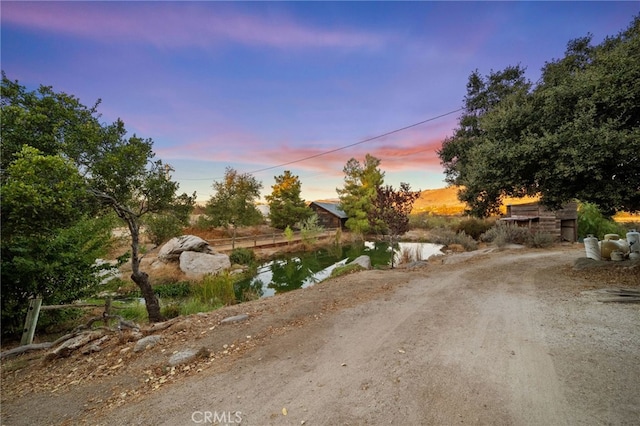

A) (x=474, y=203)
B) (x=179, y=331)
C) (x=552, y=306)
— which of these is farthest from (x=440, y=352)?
(x=474, y=203)

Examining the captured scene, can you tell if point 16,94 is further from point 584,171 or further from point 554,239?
point 554,239

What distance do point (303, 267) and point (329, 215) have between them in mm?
19541

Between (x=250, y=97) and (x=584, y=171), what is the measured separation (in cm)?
1261

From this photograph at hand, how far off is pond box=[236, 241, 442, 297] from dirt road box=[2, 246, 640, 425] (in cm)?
671

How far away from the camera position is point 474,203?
9023 millimetres

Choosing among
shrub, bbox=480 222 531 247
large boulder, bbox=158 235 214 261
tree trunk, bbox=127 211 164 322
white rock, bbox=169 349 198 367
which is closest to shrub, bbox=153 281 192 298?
large boulder, bbox=158 235 214 261

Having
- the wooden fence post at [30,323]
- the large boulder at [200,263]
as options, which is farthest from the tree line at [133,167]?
the large boulder at [200,263]

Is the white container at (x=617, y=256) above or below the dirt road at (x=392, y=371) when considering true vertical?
above

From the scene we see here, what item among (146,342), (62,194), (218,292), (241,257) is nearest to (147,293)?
(218,292)

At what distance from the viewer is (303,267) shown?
16.1 metres

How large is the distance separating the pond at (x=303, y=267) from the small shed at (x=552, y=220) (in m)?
5.11

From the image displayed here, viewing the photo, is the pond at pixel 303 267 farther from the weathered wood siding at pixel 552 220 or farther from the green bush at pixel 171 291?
the weathered wood siding at pixel 552 220

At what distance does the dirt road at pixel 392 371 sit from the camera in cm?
213

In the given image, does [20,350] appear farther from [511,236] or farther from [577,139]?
[511,236]
